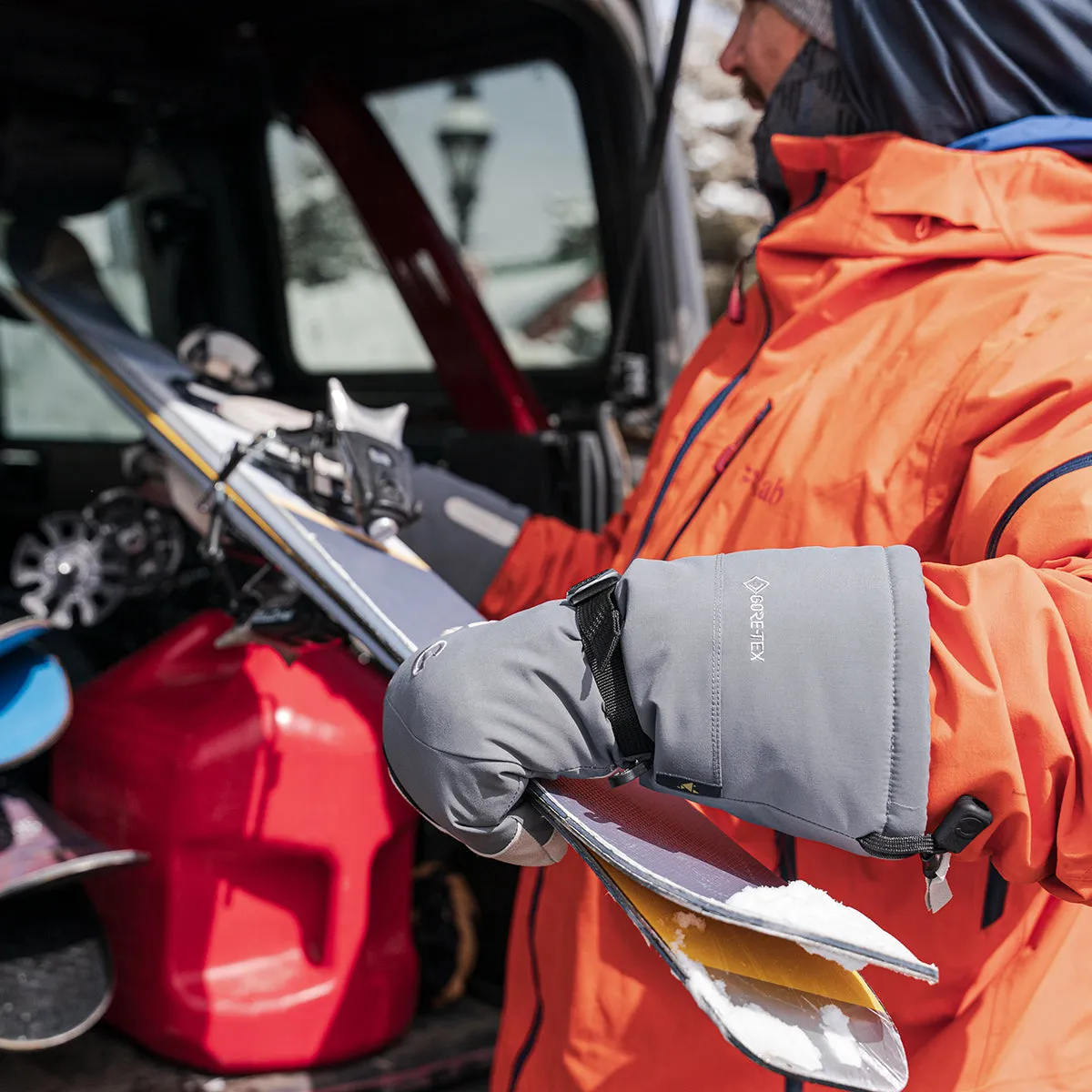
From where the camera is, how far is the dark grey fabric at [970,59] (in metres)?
1.09

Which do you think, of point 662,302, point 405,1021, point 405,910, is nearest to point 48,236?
point 662,302

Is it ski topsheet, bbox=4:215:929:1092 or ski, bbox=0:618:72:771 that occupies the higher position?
ski topsheet, bbox=4:215:929:1092

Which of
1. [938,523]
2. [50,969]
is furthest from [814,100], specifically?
[50,969]

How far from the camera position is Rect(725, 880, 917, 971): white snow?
2.63ft

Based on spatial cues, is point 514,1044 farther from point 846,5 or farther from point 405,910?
point 846,5

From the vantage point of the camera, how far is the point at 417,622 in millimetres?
1376

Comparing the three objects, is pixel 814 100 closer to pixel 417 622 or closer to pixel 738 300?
pixel 738 300

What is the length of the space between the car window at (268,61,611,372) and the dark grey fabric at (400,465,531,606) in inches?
50.9

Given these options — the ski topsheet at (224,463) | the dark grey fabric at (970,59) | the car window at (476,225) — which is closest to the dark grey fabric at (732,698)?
the ski topsheet at (224,463)

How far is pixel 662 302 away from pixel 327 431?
1184mm

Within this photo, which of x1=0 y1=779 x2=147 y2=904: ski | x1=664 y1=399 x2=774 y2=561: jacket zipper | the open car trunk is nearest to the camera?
x1=664 y1=399 x2=774 y2=561: jacket zipper

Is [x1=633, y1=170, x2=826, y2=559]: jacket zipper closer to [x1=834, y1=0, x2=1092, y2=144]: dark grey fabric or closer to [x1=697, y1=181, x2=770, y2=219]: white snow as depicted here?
[x1=834, y1=0, x2=1092, y2=144]: dark grey fabric

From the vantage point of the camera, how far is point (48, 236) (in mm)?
2424

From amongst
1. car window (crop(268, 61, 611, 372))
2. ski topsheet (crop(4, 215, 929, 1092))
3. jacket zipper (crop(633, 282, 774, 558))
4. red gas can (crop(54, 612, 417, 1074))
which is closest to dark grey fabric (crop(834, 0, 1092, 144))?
jacket zipper (crop(633, 282, 774, 558))
